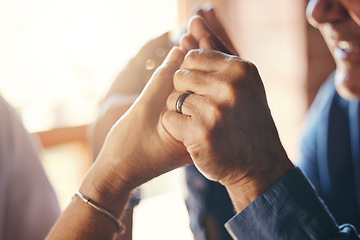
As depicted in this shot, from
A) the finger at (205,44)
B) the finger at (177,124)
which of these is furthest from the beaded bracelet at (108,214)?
the finger at (205,44)

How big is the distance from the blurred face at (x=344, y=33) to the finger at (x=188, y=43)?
437 mm

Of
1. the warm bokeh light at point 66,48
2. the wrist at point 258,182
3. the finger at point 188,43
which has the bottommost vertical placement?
the wrist at point 258,182

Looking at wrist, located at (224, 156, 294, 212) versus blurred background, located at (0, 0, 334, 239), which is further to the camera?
blurred background, located at (0, 0, 334, 239)

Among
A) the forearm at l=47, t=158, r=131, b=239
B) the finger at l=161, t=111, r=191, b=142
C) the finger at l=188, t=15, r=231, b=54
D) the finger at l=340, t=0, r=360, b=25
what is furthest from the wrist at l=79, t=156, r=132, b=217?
the finger at l=340, t=0, r=360, b=25

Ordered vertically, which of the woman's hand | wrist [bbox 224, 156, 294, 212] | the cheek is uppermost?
the woman's hand

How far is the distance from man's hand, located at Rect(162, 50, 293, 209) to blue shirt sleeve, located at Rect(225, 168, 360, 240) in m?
0.03

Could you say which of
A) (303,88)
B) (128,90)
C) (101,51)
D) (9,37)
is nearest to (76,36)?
(101,51)

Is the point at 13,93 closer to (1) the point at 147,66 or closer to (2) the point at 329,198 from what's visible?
(1) the point at 147,66

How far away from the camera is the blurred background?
604 millimetres

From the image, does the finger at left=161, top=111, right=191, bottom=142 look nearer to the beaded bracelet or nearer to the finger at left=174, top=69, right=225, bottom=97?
the finger at left=174, top=69, right=225, bottom=97

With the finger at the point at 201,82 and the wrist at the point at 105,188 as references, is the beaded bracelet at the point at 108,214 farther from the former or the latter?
the finger at the point at 201,82

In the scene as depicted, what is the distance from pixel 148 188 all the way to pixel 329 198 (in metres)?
0.60

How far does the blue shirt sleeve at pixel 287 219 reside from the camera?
1.38ft

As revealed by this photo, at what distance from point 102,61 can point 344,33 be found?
613 mm
